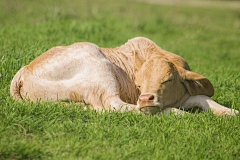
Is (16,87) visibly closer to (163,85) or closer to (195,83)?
(163,85)

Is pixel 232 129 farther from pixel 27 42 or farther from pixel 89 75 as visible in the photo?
pixel 27 42

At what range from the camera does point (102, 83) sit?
405cm

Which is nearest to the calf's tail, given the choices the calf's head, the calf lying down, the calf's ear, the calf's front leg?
the calf lying down

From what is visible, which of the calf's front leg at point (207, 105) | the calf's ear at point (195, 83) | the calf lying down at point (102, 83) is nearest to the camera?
the calf lying down at point (102, 83)

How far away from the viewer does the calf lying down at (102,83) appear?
396cm

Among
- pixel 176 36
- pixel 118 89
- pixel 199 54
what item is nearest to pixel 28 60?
pixel 118 89

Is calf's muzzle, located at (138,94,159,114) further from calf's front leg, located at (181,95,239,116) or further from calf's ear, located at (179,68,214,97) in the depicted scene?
calf's front leg, located at (181,95,239,116)

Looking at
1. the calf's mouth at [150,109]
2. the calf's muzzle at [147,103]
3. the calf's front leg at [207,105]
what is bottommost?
the calf's front leg at [207,105]

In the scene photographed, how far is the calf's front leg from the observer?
407 cm

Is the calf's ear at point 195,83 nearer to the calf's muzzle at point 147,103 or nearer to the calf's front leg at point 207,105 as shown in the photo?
the calf's front leg at point 207,105

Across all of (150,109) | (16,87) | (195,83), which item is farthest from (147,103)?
(16,87)

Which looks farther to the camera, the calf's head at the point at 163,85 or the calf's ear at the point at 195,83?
the calf's ear at the point at 195,83

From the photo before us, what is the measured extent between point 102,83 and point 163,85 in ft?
3.36

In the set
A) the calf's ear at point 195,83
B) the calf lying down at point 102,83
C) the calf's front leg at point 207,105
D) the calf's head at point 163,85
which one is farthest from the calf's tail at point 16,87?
the calf's front leg at point 207,105
